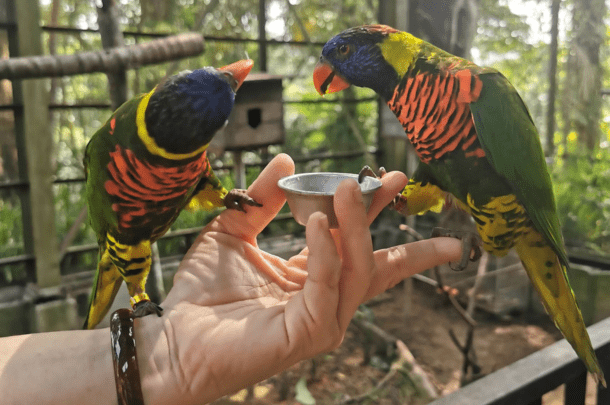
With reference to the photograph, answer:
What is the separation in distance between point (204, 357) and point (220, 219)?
0.23 meters

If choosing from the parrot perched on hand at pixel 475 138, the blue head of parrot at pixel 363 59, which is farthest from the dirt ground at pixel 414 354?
the blue head of parrot at pixel 363 59

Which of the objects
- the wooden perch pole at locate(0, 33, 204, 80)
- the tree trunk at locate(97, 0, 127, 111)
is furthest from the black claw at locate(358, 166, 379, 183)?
the tree trunk at locate(97, 0, 127, 111)

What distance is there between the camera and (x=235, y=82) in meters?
0.49

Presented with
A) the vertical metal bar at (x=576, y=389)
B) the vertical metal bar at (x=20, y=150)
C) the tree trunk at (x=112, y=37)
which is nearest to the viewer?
the tree trunk at (x=112, y=37)

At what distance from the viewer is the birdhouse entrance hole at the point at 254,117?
4.78ft

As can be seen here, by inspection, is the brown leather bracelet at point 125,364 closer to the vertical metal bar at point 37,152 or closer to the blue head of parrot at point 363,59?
the blue head of parrot at point 363,59

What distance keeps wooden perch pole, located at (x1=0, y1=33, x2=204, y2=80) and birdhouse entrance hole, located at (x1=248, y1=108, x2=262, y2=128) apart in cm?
82

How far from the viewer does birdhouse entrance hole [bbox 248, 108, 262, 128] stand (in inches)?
57.4

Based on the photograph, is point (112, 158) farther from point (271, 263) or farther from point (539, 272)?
point (539, 272)

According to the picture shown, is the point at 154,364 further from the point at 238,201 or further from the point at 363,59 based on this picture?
the point at 363,59

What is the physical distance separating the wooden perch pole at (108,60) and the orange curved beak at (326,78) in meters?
0.17

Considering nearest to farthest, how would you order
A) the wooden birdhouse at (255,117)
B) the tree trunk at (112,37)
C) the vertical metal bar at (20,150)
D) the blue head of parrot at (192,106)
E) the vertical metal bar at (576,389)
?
the blue head of parrot at (192,106)
the tree trunk at (112,37)
the vertical metal bar at (576,389)
the wooden birdhouse at (255,117)
the vertical metal bar at (20,150)

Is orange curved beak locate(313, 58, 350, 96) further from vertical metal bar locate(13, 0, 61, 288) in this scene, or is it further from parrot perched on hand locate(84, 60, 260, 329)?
vertical metal bar locate(13, 0, 61, 288)

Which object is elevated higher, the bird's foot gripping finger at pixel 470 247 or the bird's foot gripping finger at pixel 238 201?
the bird's foot gripping finger at pixel 238 201
